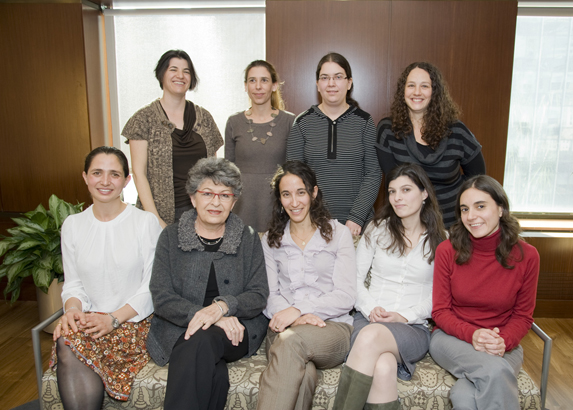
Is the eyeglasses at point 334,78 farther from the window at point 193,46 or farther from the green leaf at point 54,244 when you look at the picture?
the green leaf at point 54,244

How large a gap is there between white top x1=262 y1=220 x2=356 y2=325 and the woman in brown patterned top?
72 cm

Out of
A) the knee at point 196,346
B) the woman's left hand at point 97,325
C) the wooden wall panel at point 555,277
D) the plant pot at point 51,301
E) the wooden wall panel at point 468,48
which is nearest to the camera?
Result: the knee at point 196,346

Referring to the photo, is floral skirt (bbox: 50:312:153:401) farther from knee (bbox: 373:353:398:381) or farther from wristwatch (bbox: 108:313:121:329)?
knee (bbox: 373:353:398:381)

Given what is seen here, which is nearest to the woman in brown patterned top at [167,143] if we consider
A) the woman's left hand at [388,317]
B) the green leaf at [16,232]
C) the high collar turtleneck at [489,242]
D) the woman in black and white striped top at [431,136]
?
the green leaf at [16,232]

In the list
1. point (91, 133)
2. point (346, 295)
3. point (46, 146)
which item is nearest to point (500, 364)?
point (346, 295)

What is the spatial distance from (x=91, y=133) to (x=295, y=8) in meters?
1.93

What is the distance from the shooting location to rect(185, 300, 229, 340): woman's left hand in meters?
1.92

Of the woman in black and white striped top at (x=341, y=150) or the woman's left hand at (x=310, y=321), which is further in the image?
the woman in black and white striped top at (x=341, y=150)

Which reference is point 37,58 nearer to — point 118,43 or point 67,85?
point 67,85

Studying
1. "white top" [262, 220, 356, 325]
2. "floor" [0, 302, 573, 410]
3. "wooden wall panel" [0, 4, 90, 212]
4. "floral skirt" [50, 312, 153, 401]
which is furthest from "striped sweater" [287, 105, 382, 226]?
"wooden wall panel" [0, 4, 90, 212]

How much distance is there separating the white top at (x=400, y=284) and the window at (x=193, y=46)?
226cm

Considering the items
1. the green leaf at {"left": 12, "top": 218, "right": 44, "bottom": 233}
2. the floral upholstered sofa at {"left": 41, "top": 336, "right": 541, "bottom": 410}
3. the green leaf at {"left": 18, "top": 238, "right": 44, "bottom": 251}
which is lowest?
the floral upholstered sofa at {"left": 41, "top": 336, "right": 541, "bottom": 410}

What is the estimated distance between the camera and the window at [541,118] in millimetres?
3787

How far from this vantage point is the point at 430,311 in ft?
7.09
